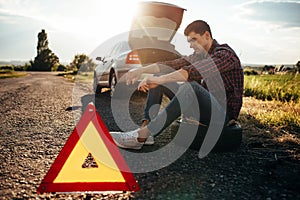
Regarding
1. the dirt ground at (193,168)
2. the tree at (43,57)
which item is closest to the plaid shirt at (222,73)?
the dirt ground at (193,168)

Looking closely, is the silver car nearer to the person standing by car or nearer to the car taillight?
the car taillight

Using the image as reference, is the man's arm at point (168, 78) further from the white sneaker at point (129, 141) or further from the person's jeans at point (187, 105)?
the white sneaker at point (129, 141)

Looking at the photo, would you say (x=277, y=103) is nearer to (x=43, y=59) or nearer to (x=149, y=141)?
(x=149, y=141)

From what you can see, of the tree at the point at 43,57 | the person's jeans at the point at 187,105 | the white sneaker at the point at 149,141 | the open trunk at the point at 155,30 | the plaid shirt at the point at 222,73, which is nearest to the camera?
the plaid shirt at the point at 222,73

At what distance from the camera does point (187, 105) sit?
9.27 feet

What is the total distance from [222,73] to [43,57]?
5117cm

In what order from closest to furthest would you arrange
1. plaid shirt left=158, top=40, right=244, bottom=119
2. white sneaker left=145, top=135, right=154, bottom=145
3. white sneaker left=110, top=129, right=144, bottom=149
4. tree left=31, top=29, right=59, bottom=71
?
plaid shirt left=158, top=40, right=244, bottom=119
white sneaker left=110, top=129, right=144, bottom=149
white sneaker left=145, top=135, right=154, bottom=145
tree left=31, top=29, right=59, bottom=71

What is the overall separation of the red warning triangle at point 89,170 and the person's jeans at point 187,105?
2.61 feet

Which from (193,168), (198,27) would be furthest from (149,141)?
(198,27)

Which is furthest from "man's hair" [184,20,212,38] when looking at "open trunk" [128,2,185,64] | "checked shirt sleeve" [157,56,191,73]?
"open trunk" [128,2,185,64]

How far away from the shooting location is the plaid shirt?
2.61 meters

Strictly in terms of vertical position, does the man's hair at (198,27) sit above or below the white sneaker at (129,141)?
above

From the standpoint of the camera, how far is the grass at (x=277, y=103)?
417 cm

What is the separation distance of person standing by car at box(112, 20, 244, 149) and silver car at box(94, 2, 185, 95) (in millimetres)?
3010
